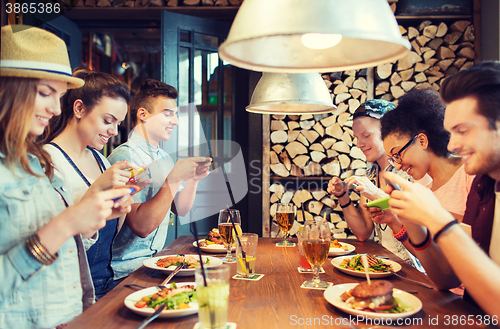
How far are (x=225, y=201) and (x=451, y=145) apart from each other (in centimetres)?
305

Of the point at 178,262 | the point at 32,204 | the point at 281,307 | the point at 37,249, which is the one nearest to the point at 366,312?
the point at 281,307

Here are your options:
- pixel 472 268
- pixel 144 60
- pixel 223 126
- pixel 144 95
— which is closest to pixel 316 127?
pixel 223 126

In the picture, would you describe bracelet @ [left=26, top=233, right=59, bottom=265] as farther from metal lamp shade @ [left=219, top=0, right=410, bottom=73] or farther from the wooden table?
metal lamp shade @ [left=219, top=0, right=410, bottom=73]

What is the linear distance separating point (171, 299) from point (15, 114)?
715 millimetres

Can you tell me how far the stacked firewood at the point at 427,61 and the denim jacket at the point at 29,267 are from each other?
3.22m

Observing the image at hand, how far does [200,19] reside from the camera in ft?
11.7

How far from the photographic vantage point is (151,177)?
2.46 m

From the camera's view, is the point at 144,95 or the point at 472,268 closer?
the point at 472,268

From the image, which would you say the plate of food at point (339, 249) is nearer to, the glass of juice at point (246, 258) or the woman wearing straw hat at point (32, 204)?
the glass of juice at point (246, 258)

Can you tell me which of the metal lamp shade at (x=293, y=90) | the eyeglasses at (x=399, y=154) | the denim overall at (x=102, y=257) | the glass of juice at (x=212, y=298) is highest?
the metal lamp shade at (x=293, y=90)

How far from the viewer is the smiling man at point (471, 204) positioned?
963 mm

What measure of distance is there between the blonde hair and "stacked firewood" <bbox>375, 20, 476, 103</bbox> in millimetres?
3206

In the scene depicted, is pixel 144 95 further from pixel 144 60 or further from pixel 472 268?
pixel 144 60

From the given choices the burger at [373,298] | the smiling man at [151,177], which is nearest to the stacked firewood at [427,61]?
the smiling man at [151,177]
